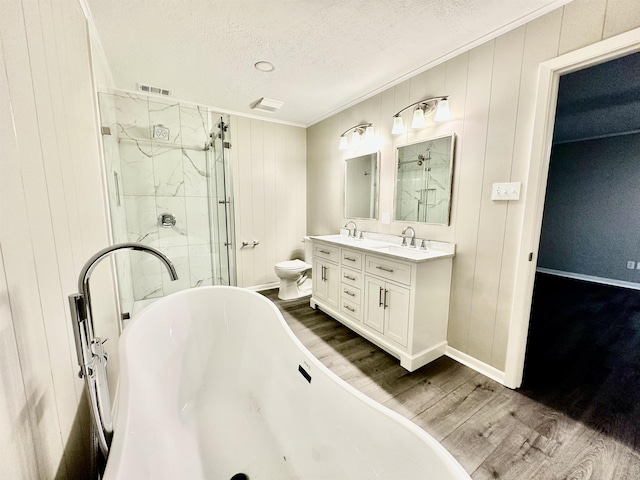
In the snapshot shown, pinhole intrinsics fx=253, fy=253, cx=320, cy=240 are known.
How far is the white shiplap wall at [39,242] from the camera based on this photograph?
564mm

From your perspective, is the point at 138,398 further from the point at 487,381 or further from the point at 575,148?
the point at 575,148

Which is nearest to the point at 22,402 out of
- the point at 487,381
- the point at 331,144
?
the point at 487,381

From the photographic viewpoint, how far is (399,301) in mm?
1955

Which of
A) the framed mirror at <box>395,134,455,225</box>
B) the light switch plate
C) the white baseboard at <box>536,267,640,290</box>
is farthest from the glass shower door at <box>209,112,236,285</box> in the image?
the white baseboard at <box>536,267,640,290</box>

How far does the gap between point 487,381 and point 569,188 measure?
4224 millimetres

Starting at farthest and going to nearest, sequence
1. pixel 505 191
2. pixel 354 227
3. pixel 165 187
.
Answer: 1. pixel 354 227
2. pixel 165 187
3. pixel 505 191

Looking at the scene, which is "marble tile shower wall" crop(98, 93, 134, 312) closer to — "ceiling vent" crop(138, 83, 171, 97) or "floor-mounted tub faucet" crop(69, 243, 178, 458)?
"ceiling vent" crop(138, 83, 171, 97)

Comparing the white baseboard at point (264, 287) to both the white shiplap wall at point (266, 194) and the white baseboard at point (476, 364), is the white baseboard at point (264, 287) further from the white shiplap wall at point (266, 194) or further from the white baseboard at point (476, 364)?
the white baseboard at point (476, 364)

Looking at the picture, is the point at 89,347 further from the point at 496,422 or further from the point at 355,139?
the point at 355,139

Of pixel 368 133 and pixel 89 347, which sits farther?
pixel 368 133

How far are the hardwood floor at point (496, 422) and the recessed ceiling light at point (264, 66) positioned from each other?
2.45 meters

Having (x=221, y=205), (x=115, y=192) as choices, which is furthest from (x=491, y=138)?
(x=115, y=192)

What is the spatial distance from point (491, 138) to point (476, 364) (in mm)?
1662

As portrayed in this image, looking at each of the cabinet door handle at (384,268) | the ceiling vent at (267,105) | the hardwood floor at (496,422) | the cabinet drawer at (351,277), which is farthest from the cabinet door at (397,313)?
the ceiling vent at (267,105)
